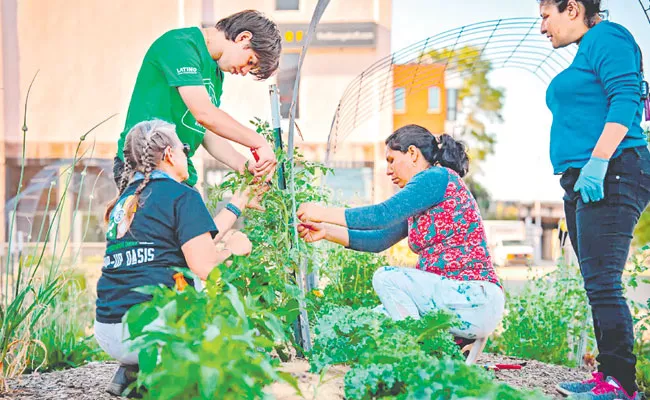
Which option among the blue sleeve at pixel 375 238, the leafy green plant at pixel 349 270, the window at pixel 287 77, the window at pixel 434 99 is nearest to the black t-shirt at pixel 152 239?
the blue sleeve at pixel 375 238

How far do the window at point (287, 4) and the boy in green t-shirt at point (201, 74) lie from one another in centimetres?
834

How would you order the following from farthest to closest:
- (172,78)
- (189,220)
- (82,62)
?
(82,62) < (172,78) < (189,220)

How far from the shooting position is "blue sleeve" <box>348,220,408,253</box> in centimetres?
290

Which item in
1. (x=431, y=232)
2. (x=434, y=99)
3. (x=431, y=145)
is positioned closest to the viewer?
(x=431, y=232)

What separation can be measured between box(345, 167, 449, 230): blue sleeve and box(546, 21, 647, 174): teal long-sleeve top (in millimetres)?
434

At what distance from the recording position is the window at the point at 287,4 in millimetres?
10547

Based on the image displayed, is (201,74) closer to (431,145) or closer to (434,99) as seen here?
(431,145)

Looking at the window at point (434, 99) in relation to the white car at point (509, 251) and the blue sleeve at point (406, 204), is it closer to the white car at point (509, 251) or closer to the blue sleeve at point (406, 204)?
the white car at point (509, 251)

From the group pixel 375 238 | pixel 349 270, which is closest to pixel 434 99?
pixel 349 270

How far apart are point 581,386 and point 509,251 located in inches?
486

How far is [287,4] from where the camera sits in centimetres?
1059

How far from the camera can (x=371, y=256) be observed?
13.4ft

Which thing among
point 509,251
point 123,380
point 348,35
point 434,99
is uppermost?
point 348,35

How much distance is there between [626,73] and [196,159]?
7820 mm
